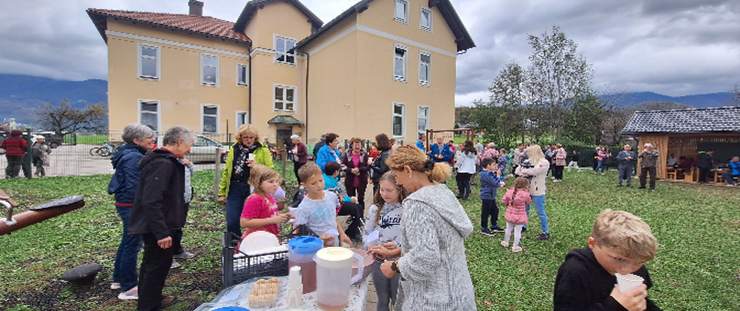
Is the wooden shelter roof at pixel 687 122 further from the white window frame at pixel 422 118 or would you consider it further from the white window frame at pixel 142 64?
the white window frame at pixel 142 64

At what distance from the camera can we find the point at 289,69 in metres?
20.8

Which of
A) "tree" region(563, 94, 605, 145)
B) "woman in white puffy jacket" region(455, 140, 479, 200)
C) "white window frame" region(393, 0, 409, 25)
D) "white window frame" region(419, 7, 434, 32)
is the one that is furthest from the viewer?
"tree" region(563, 94, 605, 145)

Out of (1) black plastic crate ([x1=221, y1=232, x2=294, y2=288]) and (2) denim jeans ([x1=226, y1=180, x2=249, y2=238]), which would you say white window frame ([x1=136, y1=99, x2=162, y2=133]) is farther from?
(1) black plastic crate ([x1=221, y1=232, x2=294, y2=288])

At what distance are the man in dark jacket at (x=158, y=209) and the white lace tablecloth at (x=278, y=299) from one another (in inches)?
44.2

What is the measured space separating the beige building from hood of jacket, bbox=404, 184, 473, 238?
49.8ft

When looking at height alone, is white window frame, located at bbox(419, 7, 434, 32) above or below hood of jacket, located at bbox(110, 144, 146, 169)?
above

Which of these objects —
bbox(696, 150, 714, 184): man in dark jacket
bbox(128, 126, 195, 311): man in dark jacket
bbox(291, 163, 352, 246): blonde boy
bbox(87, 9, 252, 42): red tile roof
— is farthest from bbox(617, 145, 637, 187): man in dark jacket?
bbox(87, 9, 252, 42): red tile roof

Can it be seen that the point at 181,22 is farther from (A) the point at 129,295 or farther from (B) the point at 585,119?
(B) the point at 585,119

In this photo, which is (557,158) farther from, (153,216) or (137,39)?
(137,39)

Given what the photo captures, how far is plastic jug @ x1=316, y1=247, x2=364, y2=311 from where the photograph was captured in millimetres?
1802

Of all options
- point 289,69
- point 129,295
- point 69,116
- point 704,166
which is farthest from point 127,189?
point 69,116

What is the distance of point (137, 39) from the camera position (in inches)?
682

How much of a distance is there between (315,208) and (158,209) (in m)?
1.30

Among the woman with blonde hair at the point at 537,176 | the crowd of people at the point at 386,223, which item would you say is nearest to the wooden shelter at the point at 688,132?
the woman with blonde hair at the point at 537,176
